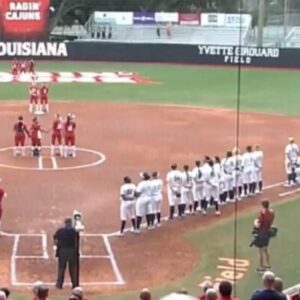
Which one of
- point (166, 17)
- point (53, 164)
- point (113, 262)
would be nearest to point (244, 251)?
point (113, 262)

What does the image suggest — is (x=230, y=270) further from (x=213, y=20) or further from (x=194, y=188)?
(x=213, y=20)

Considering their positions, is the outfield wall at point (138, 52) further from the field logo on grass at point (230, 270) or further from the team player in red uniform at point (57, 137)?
the field logo on grass at point (230, 270)

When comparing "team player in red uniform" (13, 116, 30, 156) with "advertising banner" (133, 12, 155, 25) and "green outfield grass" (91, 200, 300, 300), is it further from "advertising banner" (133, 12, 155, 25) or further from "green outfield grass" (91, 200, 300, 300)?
"advertising banner" (133, 12, 155, 25)

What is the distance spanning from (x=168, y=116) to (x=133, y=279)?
781 inches

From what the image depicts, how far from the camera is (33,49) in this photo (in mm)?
50781

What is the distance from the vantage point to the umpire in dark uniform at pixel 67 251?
14.4m

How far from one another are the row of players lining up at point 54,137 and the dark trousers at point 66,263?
10.6 m

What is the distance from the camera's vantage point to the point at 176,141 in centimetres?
2898

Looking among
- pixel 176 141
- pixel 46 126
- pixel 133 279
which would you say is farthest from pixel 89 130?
pixel 133 279

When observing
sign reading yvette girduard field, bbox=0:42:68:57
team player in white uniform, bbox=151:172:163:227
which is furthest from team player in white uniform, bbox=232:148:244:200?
sign reading yvette girduard field, bbox=0:42:68:57

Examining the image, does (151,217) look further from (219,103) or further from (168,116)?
(219,103)

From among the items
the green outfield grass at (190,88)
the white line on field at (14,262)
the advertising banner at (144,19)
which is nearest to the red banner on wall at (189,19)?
the advertising banner at (144,19)

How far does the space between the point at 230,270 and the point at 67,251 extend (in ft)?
10.1

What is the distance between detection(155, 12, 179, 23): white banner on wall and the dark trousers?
1892 inches
